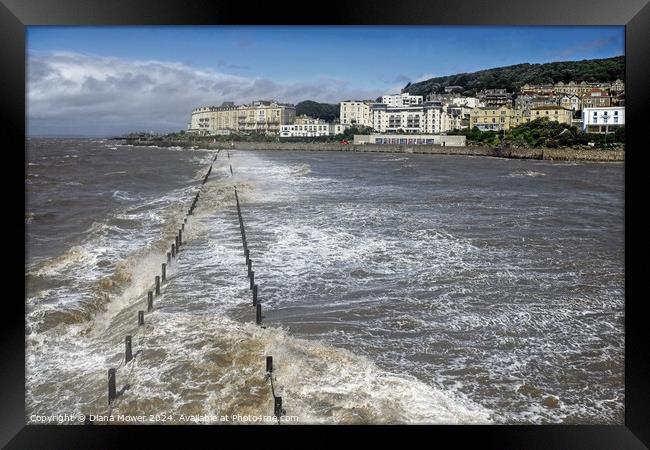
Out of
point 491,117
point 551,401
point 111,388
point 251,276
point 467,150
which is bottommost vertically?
point 551,401

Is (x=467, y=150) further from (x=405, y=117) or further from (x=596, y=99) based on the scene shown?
(x=596, y=99)

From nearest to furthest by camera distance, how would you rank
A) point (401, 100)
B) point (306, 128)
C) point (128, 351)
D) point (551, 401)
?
1. point (551, 401)
2. point (128, 351)
3. point (401, 100)
4. point (306, 128)

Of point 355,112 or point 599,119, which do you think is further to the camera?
point 355,112

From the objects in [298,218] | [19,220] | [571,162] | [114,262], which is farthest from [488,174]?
[19,220]

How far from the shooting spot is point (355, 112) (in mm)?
5922

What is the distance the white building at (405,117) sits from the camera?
6.07 meters

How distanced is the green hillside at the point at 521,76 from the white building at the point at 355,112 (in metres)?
0.48

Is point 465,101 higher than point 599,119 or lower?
higher

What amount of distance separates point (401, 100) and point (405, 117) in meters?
0.77

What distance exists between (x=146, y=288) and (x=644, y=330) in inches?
139

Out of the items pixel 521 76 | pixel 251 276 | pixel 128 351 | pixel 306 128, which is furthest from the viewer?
pixel 306 128

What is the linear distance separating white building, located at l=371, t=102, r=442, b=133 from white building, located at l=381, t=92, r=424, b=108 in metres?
0.08

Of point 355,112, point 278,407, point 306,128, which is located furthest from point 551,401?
point 306,128

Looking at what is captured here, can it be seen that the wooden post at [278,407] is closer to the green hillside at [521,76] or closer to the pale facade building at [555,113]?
the green hillside at [521,76]
